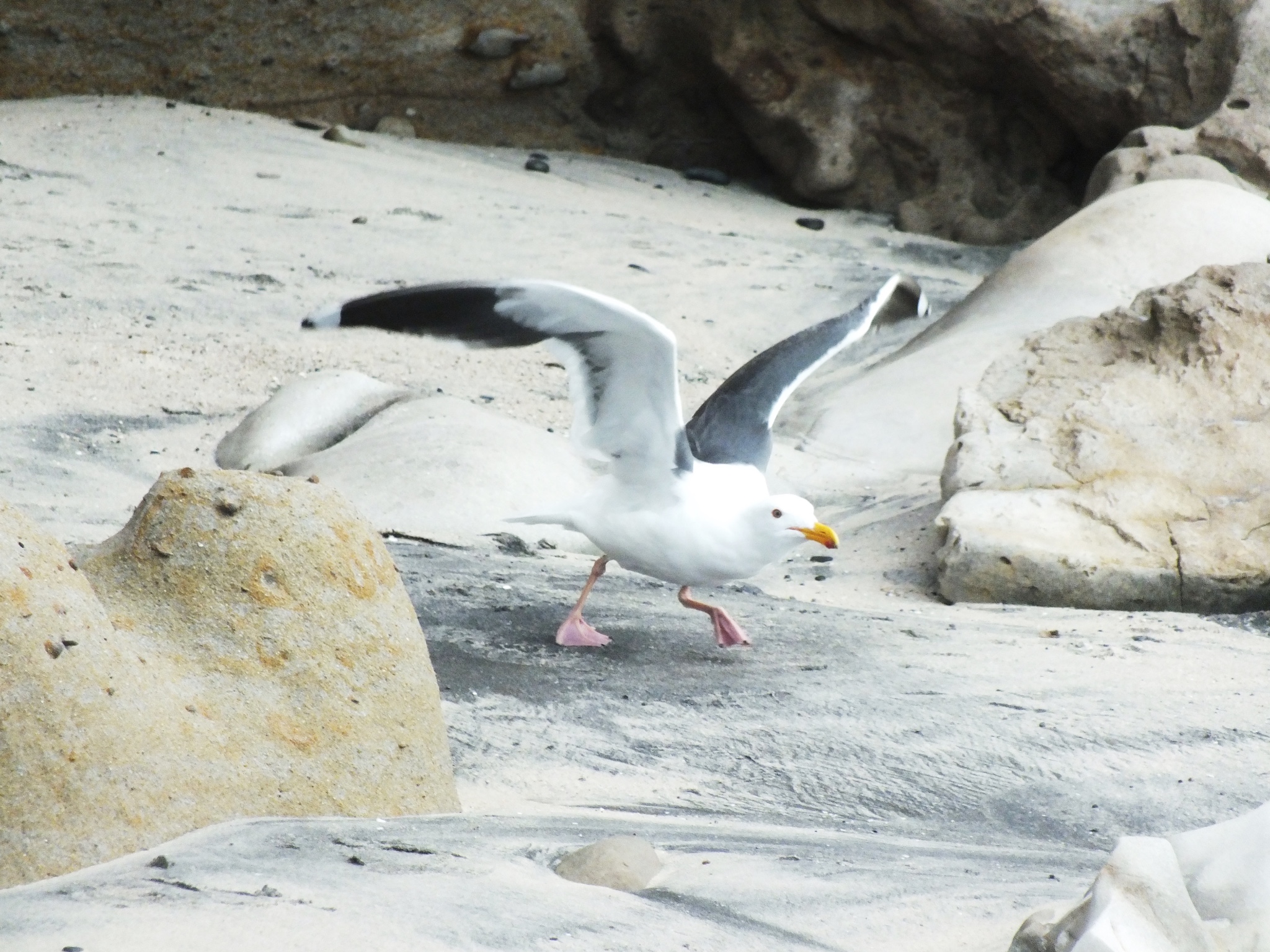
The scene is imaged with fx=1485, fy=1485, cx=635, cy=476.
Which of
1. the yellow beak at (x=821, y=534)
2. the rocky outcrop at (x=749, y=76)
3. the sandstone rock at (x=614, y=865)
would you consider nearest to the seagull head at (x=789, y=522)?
the yellow beak at (x=821, y=534)

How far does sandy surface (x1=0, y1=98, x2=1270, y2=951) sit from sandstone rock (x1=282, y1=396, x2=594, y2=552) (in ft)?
1.38

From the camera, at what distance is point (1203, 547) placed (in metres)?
5.10

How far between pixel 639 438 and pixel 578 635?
→ 64cm

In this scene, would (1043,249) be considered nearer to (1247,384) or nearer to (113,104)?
(1247,384)

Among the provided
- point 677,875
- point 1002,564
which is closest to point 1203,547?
point 1002,564

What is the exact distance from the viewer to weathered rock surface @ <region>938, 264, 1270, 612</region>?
5043mm

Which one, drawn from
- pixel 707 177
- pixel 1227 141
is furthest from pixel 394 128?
pixel 1227 141

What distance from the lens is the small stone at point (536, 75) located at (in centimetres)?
1178

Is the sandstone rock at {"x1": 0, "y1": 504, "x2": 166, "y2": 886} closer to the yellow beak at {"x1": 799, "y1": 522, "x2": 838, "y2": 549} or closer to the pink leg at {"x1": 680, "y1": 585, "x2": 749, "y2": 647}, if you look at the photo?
the pink leg at {"x1": 680, "y1": 585, "x2": 749, "y2": 647}

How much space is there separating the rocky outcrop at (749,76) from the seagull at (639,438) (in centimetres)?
698

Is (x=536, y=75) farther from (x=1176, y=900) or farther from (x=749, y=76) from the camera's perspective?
(x=1176, y=900)

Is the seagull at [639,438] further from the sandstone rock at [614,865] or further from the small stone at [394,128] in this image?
the small stone at [394,128]

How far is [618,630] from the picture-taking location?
14.5 feet

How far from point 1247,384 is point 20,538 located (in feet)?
15.4
